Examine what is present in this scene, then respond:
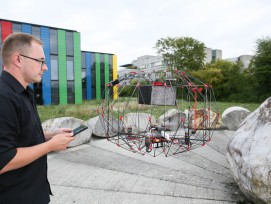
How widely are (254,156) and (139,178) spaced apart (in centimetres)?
192

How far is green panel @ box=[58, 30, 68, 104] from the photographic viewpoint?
75.3 feet

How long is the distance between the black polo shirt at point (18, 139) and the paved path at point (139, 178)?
1.66 metres

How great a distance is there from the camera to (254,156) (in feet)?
10.1

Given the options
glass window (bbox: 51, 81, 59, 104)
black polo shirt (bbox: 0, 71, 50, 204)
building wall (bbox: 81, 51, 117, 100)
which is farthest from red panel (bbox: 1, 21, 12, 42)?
black polo shirt (bbox: 0, 71, 50, 204)

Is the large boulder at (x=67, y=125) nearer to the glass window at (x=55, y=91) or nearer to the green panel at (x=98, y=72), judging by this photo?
the glass window at (x=55, y=91)

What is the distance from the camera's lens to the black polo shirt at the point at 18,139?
1566 millimetres

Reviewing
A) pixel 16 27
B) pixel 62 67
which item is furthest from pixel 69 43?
pixel 16 27

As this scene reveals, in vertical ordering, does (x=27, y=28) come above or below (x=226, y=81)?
above

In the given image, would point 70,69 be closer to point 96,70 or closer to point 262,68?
point 96,70

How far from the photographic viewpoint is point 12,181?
1.77 meters

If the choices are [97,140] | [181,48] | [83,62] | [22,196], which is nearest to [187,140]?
[22,196]

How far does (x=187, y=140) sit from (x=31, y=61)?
274 centimetres

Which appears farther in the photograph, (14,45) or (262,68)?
(262,68)

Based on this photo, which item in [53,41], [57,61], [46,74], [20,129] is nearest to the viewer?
[20,129]
